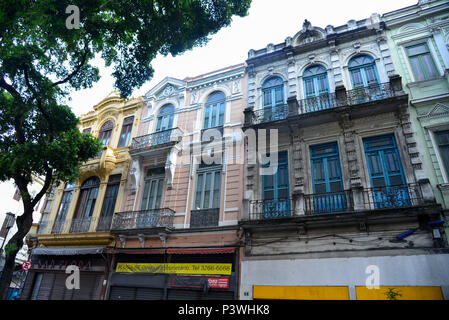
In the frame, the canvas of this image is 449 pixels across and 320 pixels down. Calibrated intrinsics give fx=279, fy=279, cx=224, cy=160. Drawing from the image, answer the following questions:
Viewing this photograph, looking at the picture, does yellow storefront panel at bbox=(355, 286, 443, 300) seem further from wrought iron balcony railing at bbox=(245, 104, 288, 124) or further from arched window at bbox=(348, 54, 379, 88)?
arched window at bbox=(348, 54, 379, 88)

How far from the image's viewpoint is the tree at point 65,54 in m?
7.54

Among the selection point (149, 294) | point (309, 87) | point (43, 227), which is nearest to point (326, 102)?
point (309, 87)

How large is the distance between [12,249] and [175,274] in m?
5.32

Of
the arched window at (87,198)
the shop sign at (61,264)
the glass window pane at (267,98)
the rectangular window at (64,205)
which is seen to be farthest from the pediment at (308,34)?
the rectangular window at (64,205)

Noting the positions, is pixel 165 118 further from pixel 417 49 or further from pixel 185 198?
pixel 417 49

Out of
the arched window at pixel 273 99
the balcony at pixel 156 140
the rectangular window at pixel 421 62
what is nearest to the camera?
the rectangular window at pixel 421 62

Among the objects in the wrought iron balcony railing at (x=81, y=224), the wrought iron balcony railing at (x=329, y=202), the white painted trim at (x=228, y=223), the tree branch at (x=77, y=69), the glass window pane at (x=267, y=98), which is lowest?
the white painted trim at (x=228, y=223)

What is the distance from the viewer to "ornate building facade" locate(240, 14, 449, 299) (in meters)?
8.08

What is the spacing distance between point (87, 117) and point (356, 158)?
15.7 meters

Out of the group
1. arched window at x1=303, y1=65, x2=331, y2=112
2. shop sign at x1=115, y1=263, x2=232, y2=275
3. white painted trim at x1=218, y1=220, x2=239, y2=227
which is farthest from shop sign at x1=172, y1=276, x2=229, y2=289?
arched window at x1=303, y1=65, x2=331, y2=112

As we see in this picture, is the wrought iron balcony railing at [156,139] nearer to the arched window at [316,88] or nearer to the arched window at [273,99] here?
the arched window at [273,99]

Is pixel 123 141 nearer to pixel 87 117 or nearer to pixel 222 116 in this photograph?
pixel 87 117

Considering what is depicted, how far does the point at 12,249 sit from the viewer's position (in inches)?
328

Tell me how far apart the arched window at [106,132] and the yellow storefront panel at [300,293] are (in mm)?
12114
